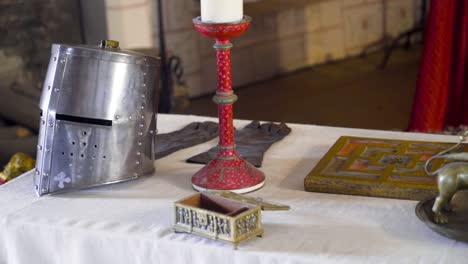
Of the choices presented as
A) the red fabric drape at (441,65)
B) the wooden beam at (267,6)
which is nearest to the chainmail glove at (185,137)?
the red fabric drape at (441,65)

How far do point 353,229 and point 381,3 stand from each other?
4371 millimetres

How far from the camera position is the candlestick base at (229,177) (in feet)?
4.65

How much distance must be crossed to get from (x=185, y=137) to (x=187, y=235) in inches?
21.1

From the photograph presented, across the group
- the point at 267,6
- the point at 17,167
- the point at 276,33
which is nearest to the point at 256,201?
the point at 17,167

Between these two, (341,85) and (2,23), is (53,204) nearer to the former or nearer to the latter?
(2,23)

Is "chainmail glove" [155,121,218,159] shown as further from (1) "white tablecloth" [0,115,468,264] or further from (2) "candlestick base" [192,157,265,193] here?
(2) "candlestick base" [192,157,265,193]

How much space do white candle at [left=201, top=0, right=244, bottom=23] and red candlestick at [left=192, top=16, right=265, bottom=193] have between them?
1 cm

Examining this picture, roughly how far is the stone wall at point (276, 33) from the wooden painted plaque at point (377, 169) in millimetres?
2255

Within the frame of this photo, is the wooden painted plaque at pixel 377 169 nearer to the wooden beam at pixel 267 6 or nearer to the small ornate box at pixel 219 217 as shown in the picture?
the small ornate box at pixel 219 217

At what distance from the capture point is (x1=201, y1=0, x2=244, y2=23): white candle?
138 cm

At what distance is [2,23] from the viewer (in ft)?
10.9

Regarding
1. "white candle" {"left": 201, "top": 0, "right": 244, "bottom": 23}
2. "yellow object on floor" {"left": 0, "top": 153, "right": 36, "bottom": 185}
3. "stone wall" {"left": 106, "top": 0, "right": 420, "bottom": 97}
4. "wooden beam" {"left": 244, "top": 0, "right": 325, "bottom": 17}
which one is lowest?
"stone wall" {"left": 106, "top": 0, "right": 420, "bottom": 97}

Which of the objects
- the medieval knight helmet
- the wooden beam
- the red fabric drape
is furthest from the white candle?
the wooden beam

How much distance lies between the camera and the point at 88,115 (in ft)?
4.68
